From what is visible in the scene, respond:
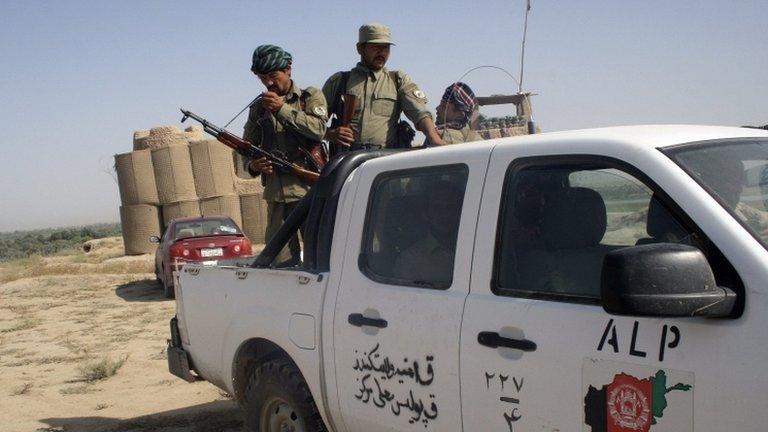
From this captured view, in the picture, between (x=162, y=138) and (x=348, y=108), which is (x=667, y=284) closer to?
(x=348, y=108)

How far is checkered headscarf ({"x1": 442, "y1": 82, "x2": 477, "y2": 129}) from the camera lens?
5.64 metres

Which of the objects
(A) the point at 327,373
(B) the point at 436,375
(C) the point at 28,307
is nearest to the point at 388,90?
(A) the point at 327,373

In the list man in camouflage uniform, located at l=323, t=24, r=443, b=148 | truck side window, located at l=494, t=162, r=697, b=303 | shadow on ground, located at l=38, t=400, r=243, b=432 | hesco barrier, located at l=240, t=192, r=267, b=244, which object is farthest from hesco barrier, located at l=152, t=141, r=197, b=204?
truck side window, located at l=494, t=162, r=697, b=303

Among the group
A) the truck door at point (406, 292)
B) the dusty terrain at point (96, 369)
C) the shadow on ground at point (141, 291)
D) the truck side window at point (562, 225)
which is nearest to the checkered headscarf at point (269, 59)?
the truck door at point (406, 292)

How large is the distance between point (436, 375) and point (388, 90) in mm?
3132

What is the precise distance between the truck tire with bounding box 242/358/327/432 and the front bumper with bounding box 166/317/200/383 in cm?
75

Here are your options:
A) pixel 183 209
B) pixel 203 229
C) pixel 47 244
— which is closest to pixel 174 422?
pixel 203 229

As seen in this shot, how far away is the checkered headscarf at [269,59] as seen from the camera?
18.6ft

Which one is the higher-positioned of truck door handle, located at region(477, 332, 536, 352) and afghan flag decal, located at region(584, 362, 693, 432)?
truck door handle, located at region(477, 332, 536, 352)

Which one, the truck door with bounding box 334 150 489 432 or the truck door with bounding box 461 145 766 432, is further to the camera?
the truck door with bounding box 334 150 489 432

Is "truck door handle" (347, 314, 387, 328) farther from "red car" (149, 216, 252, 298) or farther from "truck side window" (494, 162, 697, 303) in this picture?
"red car" (149, 216, 252, 298)

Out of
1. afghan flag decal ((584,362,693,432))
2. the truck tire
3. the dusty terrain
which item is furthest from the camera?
the dusty terrain

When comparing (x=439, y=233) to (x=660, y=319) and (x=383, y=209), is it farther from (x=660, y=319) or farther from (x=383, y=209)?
(x=660, y=319)

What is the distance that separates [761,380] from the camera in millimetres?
2094
